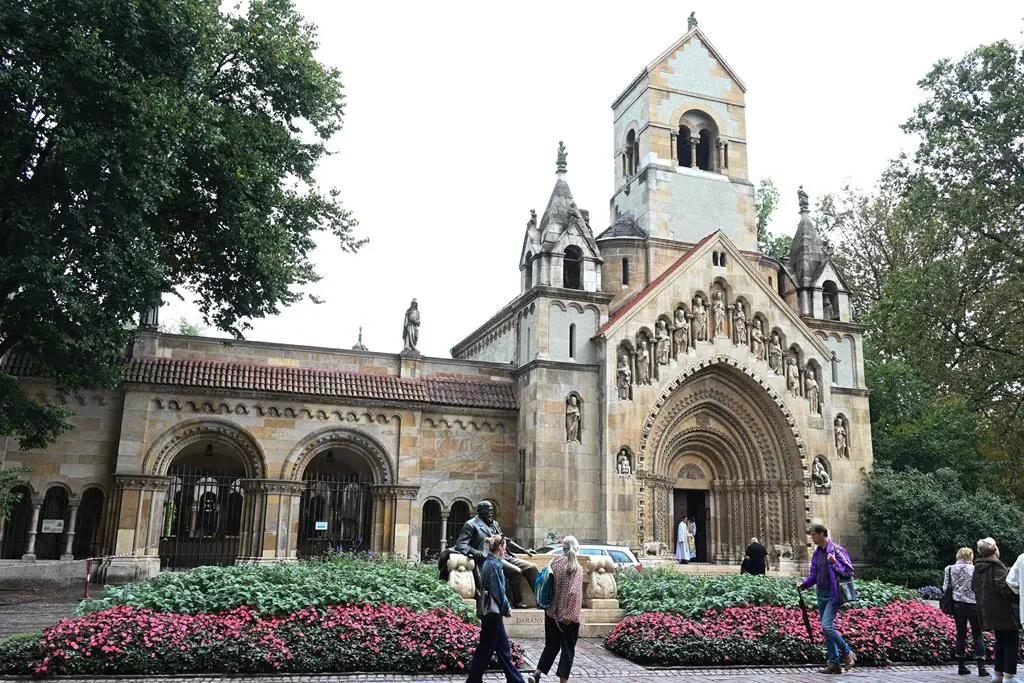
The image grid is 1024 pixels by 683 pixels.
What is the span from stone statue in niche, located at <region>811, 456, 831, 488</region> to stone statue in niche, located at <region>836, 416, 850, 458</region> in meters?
1.14

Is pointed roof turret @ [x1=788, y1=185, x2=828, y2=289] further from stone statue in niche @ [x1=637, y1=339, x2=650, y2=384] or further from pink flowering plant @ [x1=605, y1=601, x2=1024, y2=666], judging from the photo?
pink flowering plant @ [x1=605, y1=601, x2=1024, y2=666]

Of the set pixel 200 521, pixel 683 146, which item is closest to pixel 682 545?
pixel 683 146

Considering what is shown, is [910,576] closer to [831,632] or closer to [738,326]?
[738,326]

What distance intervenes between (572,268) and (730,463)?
8.99 metres

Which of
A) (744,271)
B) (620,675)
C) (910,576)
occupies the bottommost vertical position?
(620,675)

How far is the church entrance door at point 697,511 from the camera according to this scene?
30344 mm

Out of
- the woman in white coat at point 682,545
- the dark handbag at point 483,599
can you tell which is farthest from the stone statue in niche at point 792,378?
the dark handbag at point 483,599

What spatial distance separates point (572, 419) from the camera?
2716cm

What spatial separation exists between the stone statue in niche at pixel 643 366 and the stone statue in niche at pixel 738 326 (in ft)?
11.5

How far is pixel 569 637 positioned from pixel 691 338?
18880 millimetres

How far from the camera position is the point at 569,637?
11047mm

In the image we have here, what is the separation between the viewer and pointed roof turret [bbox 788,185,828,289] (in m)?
32.7

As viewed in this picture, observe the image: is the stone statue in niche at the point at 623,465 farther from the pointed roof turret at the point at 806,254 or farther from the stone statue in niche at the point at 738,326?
the pointed roof turret at the point at 806,254

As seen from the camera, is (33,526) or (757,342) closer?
(33,526)
